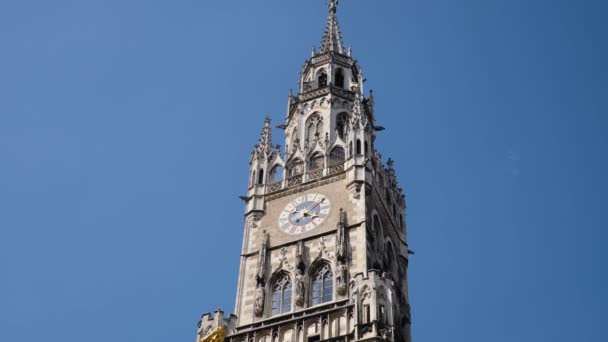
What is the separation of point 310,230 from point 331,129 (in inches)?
431

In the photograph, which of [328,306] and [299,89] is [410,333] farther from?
[299,89]

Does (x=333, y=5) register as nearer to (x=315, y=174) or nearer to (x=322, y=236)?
(x=315, y=174)

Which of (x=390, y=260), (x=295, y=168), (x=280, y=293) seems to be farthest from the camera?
(x=295, y=168)

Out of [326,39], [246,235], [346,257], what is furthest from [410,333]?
[326,39]

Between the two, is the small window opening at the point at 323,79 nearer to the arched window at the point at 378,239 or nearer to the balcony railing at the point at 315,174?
the balcony railing at the point at 315,174

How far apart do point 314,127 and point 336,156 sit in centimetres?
495

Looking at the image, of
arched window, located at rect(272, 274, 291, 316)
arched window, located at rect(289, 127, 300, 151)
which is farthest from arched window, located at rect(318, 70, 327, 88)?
arched window, located at rect(272, 274, 291, 316)

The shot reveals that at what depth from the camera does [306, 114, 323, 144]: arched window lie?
221 ft

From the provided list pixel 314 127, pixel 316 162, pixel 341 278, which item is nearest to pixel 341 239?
pixel 341 278

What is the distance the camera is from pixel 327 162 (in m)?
63.2

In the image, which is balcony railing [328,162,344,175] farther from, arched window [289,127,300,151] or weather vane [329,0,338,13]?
weather vane [329,0,338,13]

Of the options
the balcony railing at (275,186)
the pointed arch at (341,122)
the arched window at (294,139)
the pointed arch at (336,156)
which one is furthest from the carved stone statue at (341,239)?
the pointed arch at (341,122)

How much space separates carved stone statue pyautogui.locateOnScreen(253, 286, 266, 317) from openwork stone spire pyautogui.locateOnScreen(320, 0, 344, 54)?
2521 centimetres

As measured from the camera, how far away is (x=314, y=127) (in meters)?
68.5
